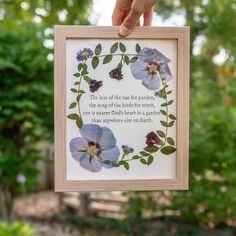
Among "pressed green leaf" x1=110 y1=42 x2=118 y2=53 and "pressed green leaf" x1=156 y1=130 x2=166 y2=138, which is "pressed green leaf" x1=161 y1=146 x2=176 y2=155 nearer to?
"pressed green leaf" x1=156 y1=130 x2=166 y2=138

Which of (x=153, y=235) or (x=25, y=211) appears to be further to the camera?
(x=25, y=211)

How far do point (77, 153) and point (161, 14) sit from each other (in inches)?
178

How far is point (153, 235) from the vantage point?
4586mm

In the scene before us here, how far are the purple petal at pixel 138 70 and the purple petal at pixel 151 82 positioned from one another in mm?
10

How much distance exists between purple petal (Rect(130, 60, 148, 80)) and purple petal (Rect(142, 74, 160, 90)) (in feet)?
0.03

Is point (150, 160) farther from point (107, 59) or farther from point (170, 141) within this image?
point (107, 59)

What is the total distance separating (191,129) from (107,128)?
3378mm

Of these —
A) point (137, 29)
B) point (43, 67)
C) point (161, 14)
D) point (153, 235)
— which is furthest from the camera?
point (161, 14)

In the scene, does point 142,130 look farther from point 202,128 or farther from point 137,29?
point 202,128

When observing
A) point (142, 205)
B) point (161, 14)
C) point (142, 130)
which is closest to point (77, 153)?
point (142, 130)

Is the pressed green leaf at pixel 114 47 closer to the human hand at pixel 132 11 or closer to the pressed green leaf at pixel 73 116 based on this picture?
the human hand at pixel 132 11

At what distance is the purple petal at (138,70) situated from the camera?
3.30 feet

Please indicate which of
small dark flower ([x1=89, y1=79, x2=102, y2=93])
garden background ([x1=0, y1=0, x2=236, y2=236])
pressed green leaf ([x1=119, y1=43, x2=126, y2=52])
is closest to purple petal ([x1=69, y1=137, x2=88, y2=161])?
small dark flower ([x1=89, y1=79, x2=102, y2=93])

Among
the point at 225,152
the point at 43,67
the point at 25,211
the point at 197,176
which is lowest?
the point at 25,211
